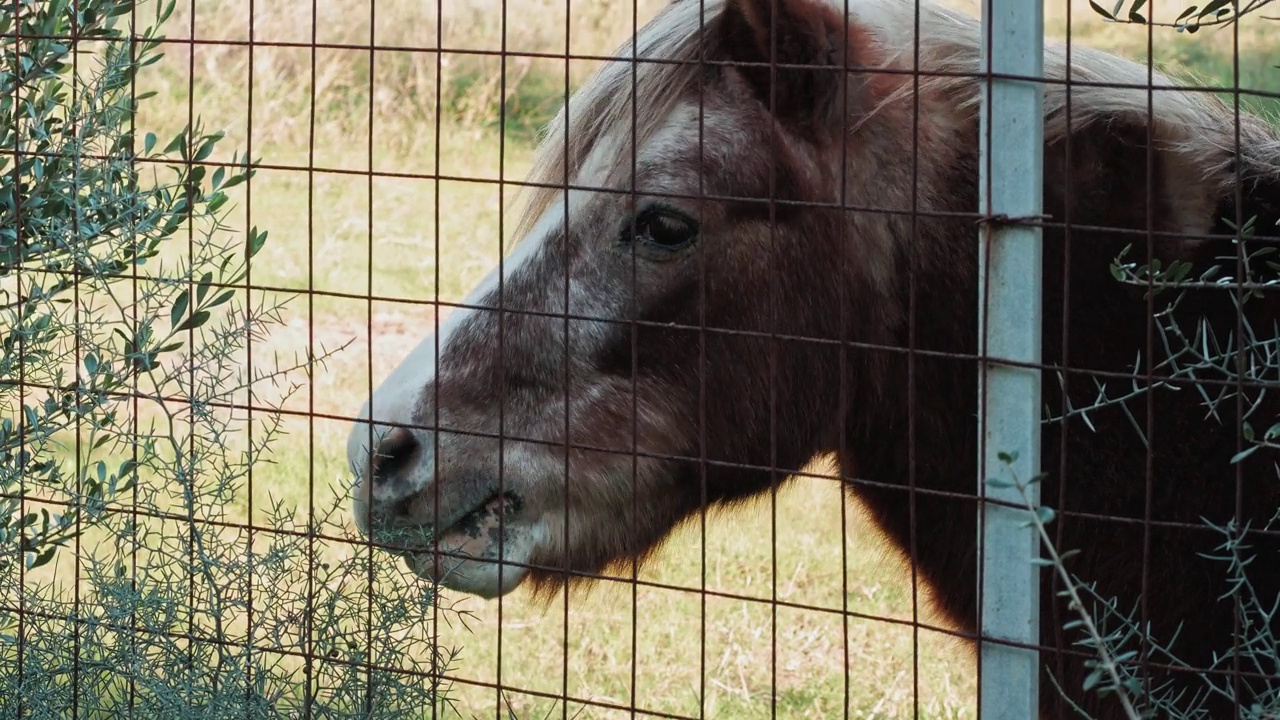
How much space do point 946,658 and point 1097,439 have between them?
1872mm

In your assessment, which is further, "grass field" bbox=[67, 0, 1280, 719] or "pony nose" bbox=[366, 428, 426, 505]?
"grass field" bbox=[67, 0, 1280, 719]

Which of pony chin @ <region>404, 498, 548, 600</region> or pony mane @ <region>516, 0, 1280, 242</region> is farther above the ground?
pony mane @ <region>516, 0, 1280, 242</region>

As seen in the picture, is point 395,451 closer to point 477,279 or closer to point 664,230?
point 664,230

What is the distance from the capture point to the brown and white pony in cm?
279

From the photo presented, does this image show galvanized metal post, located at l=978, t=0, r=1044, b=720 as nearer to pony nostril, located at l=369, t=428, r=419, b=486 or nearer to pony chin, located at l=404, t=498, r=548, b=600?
pony chin, located at l=404, t=498, r=548, b=600

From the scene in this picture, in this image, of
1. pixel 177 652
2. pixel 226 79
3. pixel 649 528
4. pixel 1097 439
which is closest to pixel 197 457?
pixel 177 652

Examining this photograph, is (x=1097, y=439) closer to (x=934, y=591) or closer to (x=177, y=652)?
(x=934, y=591)

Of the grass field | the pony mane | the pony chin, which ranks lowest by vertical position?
the grass field

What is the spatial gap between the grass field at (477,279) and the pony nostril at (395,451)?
0.44 ft

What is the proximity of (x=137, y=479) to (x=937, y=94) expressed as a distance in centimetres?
184

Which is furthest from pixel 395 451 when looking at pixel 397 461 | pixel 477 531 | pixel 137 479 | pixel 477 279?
pixel 477 279

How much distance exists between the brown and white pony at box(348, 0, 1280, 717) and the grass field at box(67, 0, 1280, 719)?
21 cm

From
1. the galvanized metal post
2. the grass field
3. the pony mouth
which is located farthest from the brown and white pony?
the galvanized metal post

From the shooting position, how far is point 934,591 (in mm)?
3131
